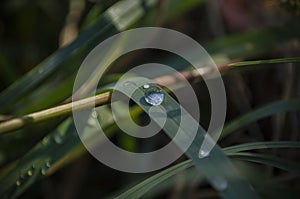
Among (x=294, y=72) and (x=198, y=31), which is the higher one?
(x=198, y=31)

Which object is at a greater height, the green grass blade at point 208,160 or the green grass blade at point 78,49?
the green grass blade at point 78,49

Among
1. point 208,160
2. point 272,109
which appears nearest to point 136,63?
point 272,109

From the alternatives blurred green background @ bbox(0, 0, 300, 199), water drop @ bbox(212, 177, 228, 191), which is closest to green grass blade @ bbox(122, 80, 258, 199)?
water drop @ bbox(212, 177, 228, 191)

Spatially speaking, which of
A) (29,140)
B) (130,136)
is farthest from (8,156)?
(130,136)

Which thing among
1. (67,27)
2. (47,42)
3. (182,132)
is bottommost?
(182,132)

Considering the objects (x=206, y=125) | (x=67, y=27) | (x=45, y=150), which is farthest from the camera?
(x=67, y=27)

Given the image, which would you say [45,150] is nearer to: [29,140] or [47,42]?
[29,140]

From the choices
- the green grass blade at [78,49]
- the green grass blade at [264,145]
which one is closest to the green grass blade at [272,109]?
the green grass blade at [264,145]

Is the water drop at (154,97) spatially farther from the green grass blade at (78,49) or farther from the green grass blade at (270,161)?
the green grass blade at (78,49)
